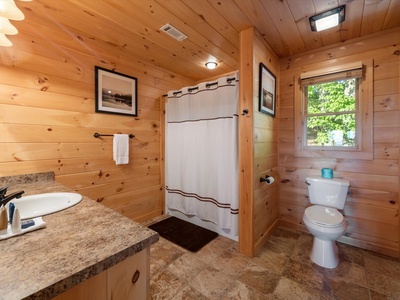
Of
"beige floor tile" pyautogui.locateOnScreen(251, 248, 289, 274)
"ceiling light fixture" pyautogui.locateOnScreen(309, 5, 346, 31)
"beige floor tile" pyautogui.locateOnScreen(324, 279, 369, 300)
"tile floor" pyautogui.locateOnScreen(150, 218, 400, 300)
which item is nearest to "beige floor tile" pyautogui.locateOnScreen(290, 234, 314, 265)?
"tile floor" pyautogui.locateOnScreen(150, 218, 400, 300)

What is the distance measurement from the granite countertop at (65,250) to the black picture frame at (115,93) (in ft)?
4.93

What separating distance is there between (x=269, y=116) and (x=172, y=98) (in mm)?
1327

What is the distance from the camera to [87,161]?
78.7 inches

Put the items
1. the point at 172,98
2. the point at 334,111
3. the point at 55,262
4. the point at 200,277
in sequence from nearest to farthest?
the point at 55,262, the point at 200,277, the point at 334,111, the point at 172,98

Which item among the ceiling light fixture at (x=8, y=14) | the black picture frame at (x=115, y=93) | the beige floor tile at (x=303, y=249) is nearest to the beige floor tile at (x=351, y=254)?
the beige floor tile at (x=303, y=249)

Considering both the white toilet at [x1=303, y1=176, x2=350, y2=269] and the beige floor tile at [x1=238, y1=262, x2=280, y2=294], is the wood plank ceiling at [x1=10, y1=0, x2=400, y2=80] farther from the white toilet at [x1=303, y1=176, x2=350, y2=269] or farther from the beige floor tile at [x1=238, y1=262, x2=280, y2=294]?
the beige floor tile at [x1=238, y1=262, x2=280, y2=294]

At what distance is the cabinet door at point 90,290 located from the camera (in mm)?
503

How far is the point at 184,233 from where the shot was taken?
2270 mm

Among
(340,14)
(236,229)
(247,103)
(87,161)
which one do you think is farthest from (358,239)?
(87,161)

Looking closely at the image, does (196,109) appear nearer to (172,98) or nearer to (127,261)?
(172,98)

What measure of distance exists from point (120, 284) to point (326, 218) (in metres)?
1.85

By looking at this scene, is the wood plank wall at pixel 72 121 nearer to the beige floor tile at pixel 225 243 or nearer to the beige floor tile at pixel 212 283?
the beige floor tile at pixel 225 243

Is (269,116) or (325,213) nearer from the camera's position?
(325,213)

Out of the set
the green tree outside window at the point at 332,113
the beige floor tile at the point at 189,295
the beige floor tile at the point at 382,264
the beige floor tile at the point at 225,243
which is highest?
the green tree outside window at the point at 332,113
